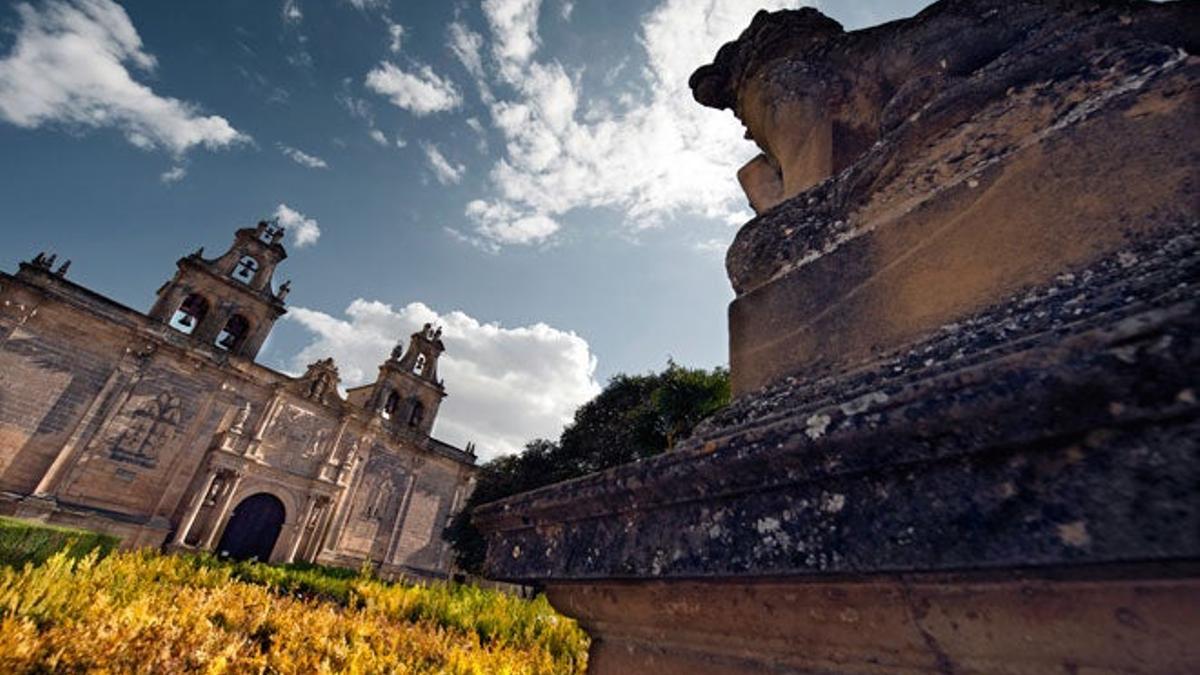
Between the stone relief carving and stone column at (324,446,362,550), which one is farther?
stone column at (324,446,362,550)

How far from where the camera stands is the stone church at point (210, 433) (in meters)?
16.3

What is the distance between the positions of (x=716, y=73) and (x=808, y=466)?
10.2 ft

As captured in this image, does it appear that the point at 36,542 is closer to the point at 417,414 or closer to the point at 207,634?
the point at 207,634

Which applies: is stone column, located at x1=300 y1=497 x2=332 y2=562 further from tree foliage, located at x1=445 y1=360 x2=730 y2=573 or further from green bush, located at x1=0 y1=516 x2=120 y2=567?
green bush, located at x1=0 y1=516 x2=120 y2=567

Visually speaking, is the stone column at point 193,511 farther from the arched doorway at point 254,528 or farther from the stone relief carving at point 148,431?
the stone relief carving at point 148,431

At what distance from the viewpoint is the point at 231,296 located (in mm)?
21844

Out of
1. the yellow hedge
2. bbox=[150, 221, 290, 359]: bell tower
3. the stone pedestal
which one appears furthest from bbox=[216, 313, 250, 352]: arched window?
the stone pedestal

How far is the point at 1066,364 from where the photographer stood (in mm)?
689

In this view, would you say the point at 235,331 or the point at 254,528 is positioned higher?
the point at 235,331

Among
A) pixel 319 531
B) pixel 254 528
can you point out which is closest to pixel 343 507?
pixel 319 531

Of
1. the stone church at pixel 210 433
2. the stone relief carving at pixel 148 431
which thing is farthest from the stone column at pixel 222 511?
the stone relief carving at pixel 148 431

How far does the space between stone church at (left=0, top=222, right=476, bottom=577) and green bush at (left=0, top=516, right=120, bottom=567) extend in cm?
520

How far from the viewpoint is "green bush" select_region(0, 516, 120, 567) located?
10.7 metres

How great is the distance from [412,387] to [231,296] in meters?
9.43
